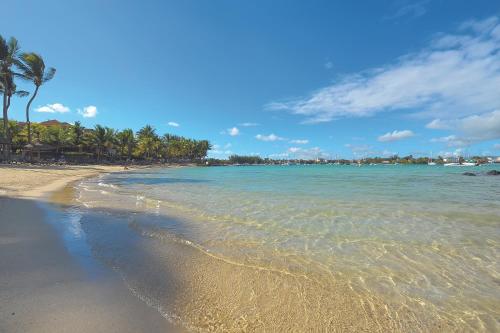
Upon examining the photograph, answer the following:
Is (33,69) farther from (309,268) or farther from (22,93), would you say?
(309,268)

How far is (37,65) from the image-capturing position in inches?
1407

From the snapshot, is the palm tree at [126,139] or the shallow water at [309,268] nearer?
the shallow water at [309,268]

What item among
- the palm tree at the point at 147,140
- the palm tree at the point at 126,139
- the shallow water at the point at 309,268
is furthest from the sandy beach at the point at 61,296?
the palm tree at the point at 147,140

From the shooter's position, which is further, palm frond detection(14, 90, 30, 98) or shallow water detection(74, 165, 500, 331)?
palm frond detection(14, 90, 30, 98)

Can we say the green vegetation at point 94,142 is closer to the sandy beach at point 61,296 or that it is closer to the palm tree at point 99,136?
the palm tree at point 99,136

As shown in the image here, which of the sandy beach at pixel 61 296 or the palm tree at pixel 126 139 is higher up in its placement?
the palm tree at pixel 126 139

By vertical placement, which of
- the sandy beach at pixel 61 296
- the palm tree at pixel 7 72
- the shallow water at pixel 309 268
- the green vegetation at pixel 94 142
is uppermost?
the palm tree at pixel 7 72

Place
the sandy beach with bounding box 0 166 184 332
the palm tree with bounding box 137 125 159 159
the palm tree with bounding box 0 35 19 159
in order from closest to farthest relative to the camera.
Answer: the sandy beach with bounding box 0 166 184 332
the palm tree with bounding box 0 35 19 159
the palm tree with bounding box 137 125 159 159

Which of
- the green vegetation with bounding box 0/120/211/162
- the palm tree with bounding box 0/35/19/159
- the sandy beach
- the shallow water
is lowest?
the shallow water

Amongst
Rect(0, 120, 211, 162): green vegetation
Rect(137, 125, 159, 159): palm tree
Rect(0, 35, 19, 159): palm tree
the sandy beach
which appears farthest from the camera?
Rect(137, 125, 159, 159): palm tree

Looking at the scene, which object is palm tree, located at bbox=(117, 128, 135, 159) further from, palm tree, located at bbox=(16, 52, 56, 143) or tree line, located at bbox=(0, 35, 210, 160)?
palm tree, located at bbox=(16, 52, 56, 143)

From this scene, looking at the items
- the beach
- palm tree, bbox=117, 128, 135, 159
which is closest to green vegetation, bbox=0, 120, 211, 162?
palm tree, bbox=117, 128, 135, 159

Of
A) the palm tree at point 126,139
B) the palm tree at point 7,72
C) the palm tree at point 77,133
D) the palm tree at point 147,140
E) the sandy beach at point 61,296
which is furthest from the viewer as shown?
the palm tree at point 147,140

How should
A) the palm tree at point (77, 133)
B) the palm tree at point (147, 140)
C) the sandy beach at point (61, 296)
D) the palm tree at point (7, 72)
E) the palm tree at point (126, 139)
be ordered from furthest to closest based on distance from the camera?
the palm tree at point (147, 140) < the palm tree at point (126, 139) < the palm tree at point (77, 133) < the palm tree at point (7, 72) < the sandy beach at point (61, 296)
